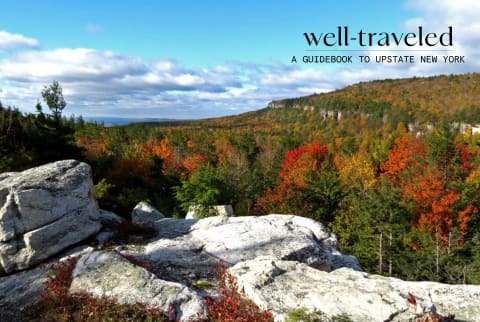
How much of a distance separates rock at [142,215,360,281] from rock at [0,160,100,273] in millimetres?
2980

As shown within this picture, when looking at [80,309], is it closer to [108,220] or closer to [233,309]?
[233,309]

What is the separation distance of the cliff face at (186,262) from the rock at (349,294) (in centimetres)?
2

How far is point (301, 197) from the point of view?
33000mm

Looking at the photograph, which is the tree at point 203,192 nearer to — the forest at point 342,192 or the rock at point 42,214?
the forest at point 342,192

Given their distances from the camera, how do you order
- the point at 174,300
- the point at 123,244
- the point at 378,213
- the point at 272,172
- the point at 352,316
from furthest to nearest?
the point at 272,172 < the point at 378,213 < the point at 123,244 < the point at 174,300 < the point at 352,316

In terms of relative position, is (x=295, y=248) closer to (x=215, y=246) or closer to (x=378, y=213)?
(x=215, y=246)

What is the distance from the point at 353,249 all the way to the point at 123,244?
2336 cm

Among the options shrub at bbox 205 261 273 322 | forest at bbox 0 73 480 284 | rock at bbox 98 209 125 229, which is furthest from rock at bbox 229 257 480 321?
forest at bbox 0 73 480 284

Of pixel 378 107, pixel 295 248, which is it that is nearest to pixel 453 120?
pixel 378 107

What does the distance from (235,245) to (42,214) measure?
23.0 ft

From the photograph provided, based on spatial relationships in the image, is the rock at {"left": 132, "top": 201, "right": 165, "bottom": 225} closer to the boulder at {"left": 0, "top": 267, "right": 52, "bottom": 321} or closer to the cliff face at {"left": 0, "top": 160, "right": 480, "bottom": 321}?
the cliff face at {"left": 0, "top": 160, "right": 480, "bottom": 321}

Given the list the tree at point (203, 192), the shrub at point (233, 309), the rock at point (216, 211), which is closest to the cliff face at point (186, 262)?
the shrub at point (233, 309)

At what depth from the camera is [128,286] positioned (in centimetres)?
787

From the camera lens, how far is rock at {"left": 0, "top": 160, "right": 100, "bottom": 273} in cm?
1101
